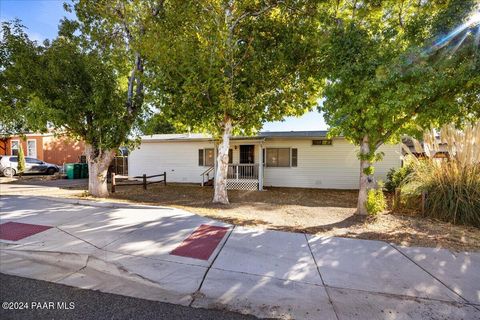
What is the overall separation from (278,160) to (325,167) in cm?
271

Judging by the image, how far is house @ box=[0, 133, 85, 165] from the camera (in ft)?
71.7

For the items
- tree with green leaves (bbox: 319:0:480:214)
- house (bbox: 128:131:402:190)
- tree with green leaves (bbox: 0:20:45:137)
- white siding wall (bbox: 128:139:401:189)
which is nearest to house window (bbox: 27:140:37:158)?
house (bbox: 128:131:402:190)

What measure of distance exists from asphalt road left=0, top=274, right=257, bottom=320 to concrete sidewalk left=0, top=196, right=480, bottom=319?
138 millimetres

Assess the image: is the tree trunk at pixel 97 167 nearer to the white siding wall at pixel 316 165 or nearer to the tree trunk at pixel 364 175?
the white siding wall at pixel 316 165

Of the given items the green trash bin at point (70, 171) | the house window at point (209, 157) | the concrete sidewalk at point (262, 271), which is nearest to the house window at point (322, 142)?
the house window at point (209, 157)

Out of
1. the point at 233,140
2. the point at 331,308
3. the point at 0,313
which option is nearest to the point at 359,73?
the point at 331,308

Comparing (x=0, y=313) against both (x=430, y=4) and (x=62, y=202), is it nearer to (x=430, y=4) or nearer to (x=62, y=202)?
(x=62, y=202)

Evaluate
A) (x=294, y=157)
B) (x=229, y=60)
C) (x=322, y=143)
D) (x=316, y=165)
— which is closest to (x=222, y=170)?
(x=229, y=60)

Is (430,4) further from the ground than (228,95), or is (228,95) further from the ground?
(430,4)

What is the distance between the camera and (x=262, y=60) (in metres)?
8.20

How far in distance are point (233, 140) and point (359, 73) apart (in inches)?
349

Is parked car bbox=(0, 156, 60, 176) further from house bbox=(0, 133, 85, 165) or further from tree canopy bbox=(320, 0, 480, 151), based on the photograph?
tree canopy bbox=(320, 0, 480, 151)

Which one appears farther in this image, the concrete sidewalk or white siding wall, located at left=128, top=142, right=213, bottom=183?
white siding wall, located at left=128, top=142, right=213, bottom=183

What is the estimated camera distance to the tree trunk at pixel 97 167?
9.43m
